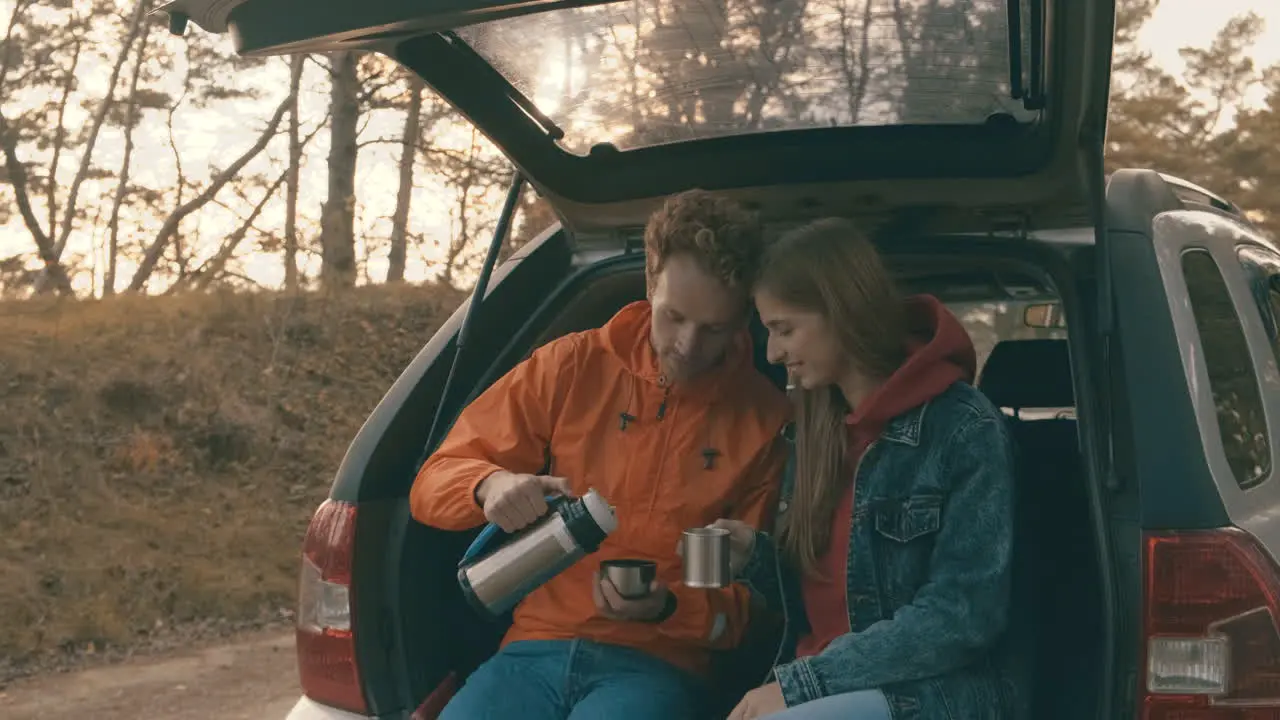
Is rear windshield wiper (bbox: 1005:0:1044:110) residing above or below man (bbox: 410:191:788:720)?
above

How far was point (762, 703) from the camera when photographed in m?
2.23

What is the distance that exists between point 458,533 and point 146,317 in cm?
1035

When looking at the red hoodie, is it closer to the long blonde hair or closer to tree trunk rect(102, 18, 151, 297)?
the long blonde hair

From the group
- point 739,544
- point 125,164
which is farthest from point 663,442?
point 125,164

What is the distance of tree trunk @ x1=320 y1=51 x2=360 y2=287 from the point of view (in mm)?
14867

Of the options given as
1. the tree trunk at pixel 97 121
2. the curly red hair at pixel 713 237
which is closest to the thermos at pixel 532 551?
the curly red hair at pixel 713 237

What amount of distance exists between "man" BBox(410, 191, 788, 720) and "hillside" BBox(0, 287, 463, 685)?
5.12m

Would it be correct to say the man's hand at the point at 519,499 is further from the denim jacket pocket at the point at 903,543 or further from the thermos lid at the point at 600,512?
the denim jacket pocket at the point at 903,543

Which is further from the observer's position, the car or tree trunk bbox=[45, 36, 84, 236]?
tree trunk bbox=[45, 36, 84, 236]

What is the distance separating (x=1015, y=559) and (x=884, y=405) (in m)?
0.37

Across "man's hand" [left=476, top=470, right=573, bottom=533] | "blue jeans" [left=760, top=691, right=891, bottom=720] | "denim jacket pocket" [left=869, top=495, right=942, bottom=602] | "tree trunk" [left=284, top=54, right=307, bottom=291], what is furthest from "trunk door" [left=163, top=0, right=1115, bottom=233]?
"tree trunk" [left=284, top=54, right=307, bottom=291]

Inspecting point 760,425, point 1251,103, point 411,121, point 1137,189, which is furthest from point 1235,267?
point 1251,103

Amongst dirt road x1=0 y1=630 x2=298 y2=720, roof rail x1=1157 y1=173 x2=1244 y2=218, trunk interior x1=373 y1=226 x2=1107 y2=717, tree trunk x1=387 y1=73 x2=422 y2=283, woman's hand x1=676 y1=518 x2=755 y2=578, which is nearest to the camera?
woman's hand x1=676 y1=518 x2=755 y2=578

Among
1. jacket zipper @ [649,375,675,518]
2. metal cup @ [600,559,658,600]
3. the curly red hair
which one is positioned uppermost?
the curly red hair
